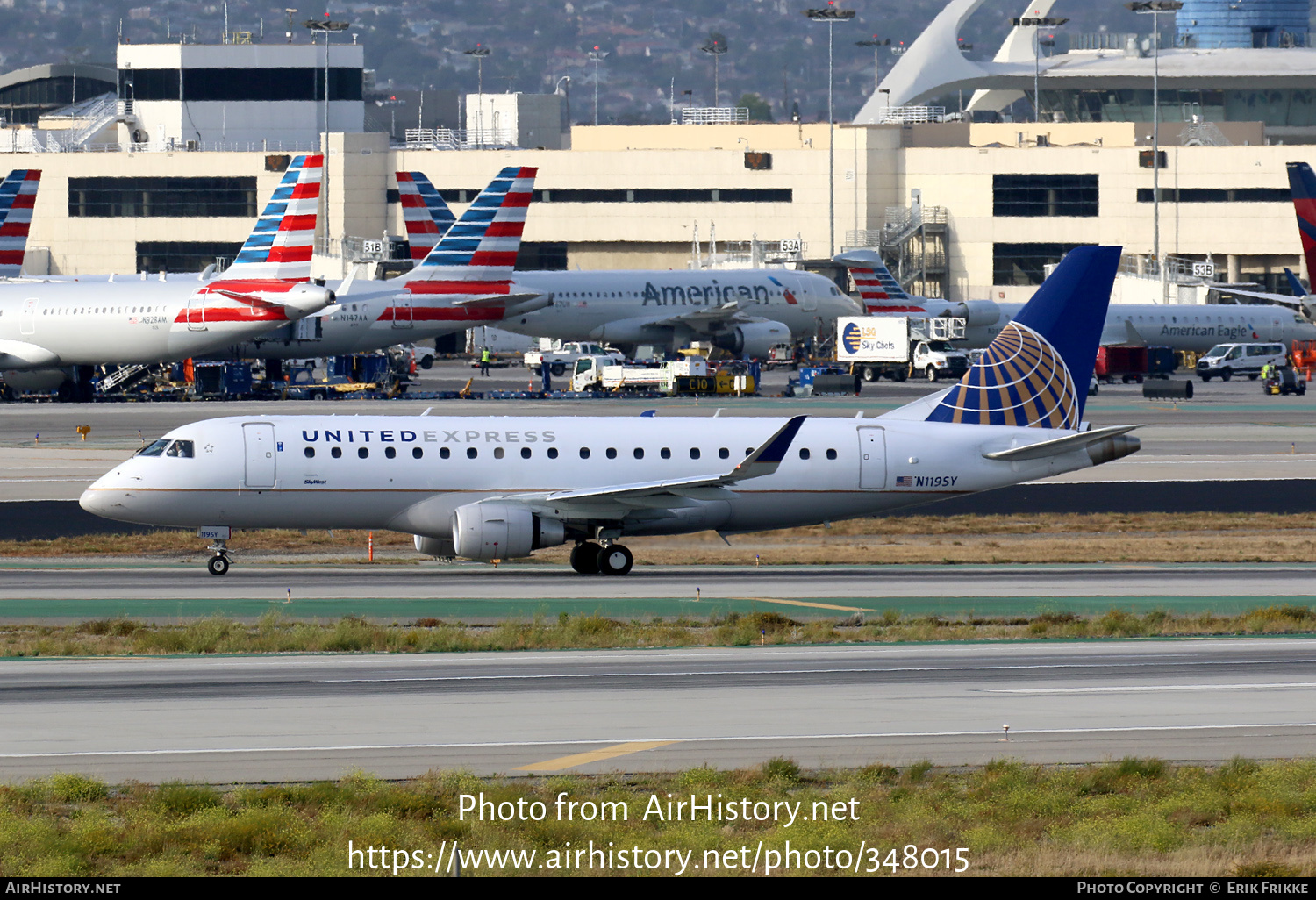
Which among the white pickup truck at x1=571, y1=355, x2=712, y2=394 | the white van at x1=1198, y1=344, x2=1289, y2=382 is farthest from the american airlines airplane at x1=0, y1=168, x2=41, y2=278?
the white van at x1=1198, y1=344, x2=1289, y2=382

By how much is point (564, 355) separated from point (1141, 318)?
38724mm

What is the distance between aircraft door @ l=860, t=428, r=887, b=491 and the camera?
4062 centimetres

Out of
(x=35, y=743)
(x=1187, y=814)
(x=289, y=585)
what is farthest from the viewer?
(x=289, y=585)

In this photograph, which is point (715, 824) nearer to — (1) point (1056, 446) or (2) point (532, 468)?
(2) point (532, 468)

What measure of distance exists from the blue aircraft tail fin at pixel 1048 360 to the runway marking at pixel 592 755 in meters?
22.4

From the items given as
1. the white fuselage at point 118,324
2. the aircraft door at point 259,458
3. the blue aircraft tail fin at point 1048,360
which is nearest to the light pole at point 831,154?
the white fuselage at point 118,324

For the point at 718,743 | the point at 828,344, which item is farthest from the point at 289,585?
the point at 828,344

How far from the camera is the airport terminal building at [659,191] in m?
152

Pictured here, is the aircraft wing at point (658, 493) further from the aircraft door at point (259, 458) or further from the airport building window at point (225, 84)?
the airport building window at point (225, 84)

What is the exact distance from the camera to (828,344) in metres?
137

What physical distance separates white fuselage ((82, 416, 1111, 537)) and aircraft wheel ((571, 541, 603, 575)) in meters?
0.90

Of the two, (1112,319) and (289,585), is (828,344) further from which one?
(289,585)

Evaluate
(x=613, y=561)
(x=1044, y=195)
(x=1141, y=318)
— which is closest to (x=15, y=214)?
(x=1141, y=318)

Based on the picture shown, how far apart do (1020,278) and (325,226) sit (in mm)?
59639
